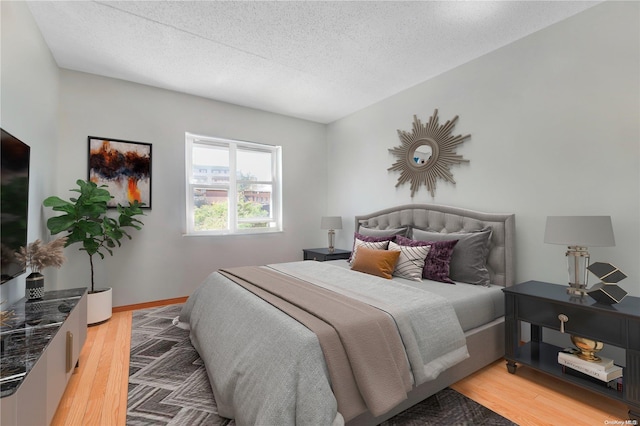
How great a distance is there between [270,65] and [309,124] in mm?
1913

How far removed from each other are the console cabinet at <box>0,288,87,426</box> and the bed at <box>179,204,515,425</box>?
779mm

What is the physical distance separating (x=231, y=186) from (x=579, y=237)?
3851mm

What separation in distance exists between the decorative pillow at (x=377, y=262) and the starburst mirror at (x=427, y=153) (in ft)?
3.53

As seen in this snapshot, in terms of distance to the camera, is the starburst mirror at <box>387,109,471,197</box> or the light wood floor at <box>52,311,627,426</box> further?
the starburst mirror at <box>387,109,471,197</box>

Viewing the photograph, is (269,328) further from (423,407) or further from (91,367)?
(91,367)

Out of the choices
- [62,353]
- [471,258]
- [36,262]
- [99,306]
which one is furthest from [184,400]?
[471,258]

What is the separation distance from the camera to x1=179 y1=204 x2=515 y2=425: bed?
1.36 metres

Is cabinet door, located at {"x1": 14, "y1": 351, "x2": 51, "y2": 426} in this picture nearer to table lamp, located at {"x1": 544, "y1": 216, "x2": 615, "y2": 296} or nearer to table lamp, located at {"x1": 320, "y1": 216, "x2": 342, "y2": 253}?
table lamp, located at {"x1": 544, "y1": 216, "x2": 615, "y2": 296}

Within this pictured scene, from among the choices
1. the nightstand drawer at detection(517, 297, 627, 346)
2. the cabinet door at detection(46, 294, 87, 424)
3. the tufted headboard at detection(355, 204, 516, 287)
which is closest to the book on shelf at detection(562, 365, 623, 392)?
the nightstand drawer at detection(517, 297, 627, 346)

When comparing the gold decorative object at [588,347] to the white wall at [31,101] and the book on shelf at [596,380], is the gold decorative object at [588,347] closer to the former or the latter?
the book on shelf at [596,380]

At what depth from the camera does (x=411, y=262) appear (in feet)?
8.87

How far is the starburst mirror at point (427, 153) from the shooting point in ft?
10.4

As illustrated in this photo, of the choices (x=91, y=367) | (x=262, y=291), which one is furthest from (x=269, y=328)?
(x=91, y=367)

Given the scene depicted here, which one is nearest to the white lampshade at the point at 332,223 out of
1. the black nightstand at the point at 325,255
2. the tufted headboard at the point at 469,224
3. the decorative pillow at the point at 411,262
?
the black nightstand at the point at 325,255
